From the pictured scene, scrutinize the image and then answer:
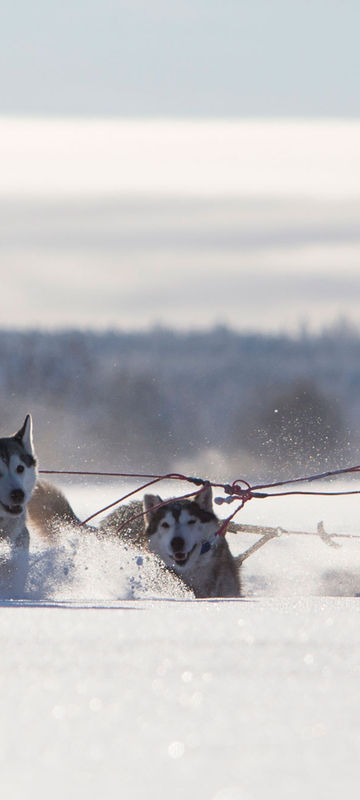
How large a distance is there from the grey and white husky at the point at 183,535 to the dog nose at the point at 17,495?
487 millimetres

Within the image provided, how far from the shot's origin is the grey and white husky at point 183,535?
18.1ft

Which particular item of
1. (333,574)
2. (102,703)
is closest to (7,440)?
(333,574)

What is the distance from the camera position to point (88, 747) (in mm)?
1579

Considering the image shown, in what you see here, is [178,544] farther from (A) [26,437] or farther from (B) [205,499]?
(A) [26,437]

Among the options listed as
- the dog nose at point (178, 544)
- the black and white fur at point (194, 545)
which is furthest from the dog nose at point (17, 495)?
the dog nose at point (178, 544)

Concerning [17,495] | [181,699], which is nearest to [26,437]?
[17,495]

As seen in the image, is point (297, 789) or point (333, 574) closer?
point (297, 789)

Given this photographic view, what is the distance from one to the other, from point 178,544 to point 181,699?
12.0 ft

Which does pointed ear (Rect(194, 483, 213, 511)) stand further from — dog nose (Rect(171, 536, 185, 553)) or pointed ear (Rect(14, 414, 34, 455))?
pointed ear (Rect(14, 414, 34, 455))

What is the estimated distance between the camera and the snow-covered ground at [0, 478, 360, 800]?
143 centimetres

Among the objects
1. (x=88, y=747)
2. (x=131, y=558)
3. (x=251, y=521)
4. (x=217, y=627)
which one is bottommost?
(x=251, y=521)

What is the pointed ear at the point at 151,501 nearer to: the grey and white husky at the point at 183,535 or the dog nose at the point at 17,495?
the grey and white husky at the point at 183,535

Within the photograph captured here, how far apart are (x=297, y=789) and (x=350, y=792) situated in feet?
0.20

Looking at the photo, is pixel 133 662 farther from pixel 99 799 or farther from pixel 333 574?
pixel 333 574
